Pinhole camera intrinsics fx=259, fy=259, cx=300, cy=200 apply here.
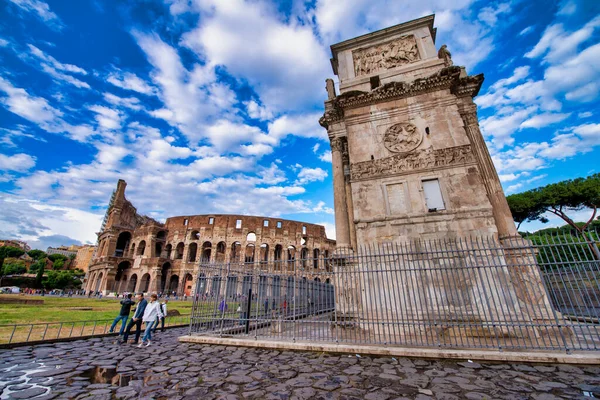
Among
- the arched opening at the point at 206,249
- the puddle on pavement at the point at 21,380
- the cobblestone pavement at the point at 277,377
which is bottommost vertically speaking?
the cobblestone pavement at the point at 277,377

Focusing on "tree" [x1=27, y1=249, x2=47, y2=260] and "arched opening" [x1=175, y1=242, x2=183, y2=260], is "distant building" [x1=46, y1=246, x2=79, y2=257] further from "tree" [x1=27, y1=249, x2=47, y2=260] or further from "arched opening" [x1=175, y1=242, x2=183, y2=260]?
"arched opening" [x1=175, y1=242, x2=183, y2=260]

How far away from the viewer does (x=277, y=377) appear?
367 centimetres

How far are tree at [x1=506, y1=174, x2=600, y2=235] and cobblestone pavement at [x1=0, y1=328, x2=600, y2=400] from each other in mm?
20255

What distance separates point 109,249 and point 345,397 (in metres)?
42.7

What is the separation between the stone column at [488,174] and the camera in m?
6.70

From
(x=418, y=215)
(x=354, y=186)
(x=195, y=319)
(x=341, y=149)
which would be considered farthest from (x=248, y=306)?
(x=341, y=149)

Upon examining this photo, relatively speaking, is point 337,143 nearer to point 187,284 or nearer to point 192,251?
point 187,284

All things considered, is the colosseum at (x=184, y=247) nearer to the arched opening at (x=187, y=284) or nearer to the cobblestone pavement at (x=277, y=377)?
the arched opening at (x=187, y=284)

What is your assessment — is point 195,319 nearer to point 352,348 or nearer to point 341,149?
point 352,348

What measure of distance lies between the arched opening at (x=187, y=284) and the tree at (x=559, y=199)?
35.9 meters

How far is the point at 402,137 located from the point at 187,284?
33.5 meters

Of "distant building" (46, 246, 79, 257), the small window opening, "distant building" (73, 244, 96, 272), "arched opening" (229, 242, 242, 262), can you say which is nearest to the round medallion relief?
the small window opening

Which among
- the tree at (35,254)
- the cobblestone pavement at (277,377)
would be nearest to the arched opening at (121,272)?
the cobblestone pavement at (277,377)

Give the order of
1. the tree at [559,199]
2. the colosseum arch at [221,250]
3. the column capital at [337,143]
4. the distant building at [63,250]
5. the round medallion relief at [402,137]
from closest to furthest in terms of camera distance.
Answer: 1. the round medallion relief at [402,137]
2. the column capital at [337,143]
3. the tree at [559,199]
4. the colosseum arch at [221,250]
5. the distant building at [63,250]
